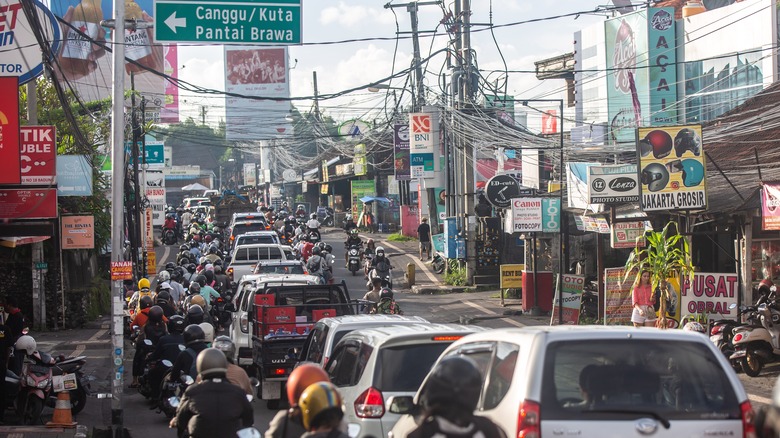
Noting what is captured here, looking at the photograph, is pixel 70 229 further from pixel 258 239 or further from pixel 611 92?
pixel 611 92

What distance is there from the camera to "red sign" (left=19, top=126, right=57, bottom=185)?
1661 centimetres

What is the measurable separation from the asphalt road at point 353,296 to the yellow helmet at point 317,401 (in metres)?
7.99

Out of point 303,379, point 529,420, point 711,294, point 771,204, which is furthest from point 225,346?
point 711,294

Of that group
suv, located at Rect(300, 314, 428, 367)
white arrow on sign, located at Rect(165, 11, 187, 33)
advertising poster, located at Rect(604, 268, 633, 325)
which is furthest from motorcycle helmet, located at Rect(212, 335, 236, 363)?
advertising poster, located at Rect(604, 268, 633, 325)

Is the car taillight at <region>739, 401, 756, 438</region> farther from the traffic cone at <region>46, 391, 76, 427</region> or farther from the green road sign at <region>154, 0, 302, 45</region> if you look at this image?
the traffic cone at <region>46, 391, 76, 427</region>

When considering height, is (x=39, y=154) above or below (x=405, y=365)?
above

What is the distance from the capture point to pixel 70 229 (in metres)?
24.6

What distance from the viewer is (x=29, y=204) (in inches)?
603

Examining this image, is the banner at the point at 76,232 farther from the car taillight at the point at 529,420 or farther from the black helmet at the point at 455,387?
the black helmet at the point at 455,387

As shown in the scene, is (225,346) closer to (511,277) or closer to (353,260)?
(511,277)

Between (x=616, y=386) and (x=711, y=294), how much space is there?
12608mm

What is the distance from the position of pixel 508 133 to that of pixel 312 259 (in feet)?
24.5

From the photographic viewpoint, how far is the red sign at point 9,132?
535 inches

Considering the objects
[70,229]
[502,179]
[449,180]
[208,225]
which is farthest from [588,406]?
[208,225]
